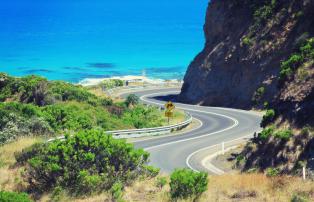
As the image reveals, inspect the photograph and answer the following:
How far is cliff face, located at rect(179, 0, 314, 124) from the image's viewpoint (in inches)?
2176

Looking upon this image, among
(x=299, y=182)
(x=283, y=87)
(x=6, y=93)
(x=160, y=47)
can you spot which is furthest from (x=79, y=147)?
(x=160, y=47)

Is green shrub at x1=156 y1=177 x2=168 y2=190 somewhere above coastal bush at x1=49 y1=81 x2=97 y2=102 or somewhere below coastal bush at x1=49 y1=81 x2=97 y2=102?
below

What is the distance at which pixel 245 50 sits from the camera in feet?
201

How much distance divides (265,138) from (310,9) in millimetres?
27108

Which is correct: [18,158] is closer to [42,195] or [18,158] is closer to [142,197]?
[42,195]

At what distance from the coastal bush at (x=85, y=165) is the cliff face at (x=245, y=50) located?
33.5 metres

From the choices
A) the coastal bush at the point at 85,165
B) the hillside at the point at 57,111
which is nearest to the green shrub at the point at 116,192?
the coastal bush at the point at 85,165

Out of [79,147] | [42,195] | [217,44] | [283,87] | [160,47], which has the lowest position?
[42,195]

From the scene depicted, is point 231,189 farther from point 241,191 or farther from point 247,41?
point 247,41

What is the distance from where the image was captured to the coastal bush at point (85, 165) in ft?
50.9

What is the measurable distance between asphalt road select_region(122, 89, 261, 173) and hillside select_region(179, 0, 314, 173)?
2.84 meters

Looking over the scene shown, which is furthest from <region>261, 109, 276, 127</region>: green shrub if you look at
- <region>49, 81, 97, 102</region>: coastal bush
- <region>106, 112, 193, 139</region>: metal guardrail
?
<region>49, 81, 97, 102</region>: coastal bush

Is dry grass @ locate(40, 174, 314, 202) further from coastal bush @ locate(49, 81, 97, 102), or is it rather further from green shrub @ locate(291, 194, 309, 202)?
coastal bush @ locate(49, 81, 97, 102)

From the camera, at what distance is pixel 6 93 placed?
48.5 metres
